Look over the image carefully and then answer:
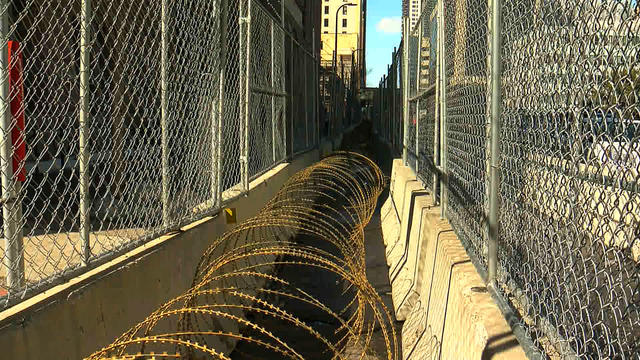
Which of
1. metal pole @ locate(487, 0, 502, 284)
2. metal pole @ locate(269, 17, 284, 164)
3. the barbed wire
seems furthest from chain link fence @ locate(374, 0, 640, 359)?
metal pole @ locate(269, 17, 284, 164)

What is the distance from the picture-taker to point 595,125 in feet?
7.35

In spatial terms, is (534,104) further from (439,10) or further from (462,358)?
(439,10)

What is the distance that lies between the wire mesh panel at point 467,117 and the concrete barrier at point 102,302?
2.17 m

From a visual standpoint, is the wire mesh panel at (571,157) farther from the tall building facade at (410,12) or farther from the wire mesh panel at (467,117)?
the tall building facade at (410,12)

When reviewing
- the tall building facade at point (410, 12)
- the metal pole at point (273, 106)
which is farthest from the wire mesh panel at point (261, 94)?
the tall building facade at point (410, 12)

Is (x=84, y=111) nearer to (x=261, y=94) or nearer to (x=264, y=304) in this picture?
(x=264, y=304)

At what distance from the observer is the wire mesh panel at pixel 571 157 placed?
6.73 feet

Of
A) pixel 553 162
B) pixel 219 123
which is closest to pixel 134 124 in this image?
pixel 219 123

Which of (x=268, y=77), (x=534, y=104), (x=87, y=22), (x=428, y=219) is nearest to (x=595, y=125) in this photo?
(x=534, y=104)

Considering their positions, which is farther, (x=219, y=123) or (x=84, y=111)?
(x=219, y=123)

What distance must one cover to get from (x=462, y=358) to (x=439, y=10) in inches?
147

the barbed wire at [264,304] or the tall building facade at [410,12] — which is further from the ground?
the tall building facade at [410,12]

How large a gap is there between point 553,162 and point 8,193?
255 cm

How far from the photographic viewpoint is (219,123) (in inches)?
247
